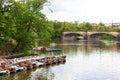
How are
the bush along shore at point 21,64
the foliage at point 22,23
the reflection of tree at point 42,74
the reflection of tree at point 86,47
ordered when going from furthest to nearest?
the reflection of tree at point 86,47
the foliage at point 22,23
the bush along shore at point 21,64
the reflection of tree at point 42,74

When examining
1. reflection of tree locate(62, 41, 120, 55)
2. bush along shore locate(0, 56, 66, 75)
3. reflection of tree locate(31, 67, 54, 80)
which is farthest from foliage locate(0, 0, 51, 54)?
reflection of tree locate(62, 41, 120, 55)

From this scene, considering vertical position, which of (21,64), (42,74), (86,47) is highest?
(21,64)

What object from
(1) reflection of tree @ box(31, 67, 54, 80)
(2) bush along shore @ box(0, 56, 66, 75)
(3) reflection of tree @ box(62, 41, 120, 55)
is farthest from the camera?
(3) reflection of tree @ box(62, 41, 120, 55)

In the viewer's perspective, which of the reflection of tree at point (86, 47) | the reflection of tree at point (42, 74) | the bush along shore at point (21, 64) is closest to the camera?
the reflection of tree at point (42, 74)

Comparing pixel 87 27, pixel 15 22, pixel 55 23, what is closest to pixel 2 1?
pixel 15 22

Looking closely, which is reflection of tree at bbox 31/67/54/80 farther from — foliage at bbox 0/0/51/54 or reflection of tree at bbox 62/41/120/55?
reflection of tree at bbox 62/41/120/55

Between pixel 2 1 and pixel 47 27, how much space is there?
9.89m

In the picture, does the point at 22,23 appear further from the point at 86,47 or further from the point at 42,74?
the point at 86,47

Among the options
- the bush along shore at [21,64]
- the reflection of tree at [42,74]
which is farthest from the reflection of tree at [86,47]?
the reflection of tree at [42,74]

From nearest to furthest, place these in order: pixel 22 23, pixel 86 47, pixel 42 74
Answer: pixel 42 74 < pixel 22 23 < pixel 86 47

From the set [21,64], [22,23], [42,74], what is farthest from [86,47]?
[42,74]

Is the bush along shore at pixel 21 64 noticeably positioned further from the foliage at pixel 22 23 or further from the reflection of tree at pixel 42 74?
the foliage at pixel 22 23

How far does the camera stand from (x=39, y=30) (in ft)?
200

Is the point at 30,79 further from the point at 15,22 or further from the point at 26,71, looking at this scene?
the point at 15,22
